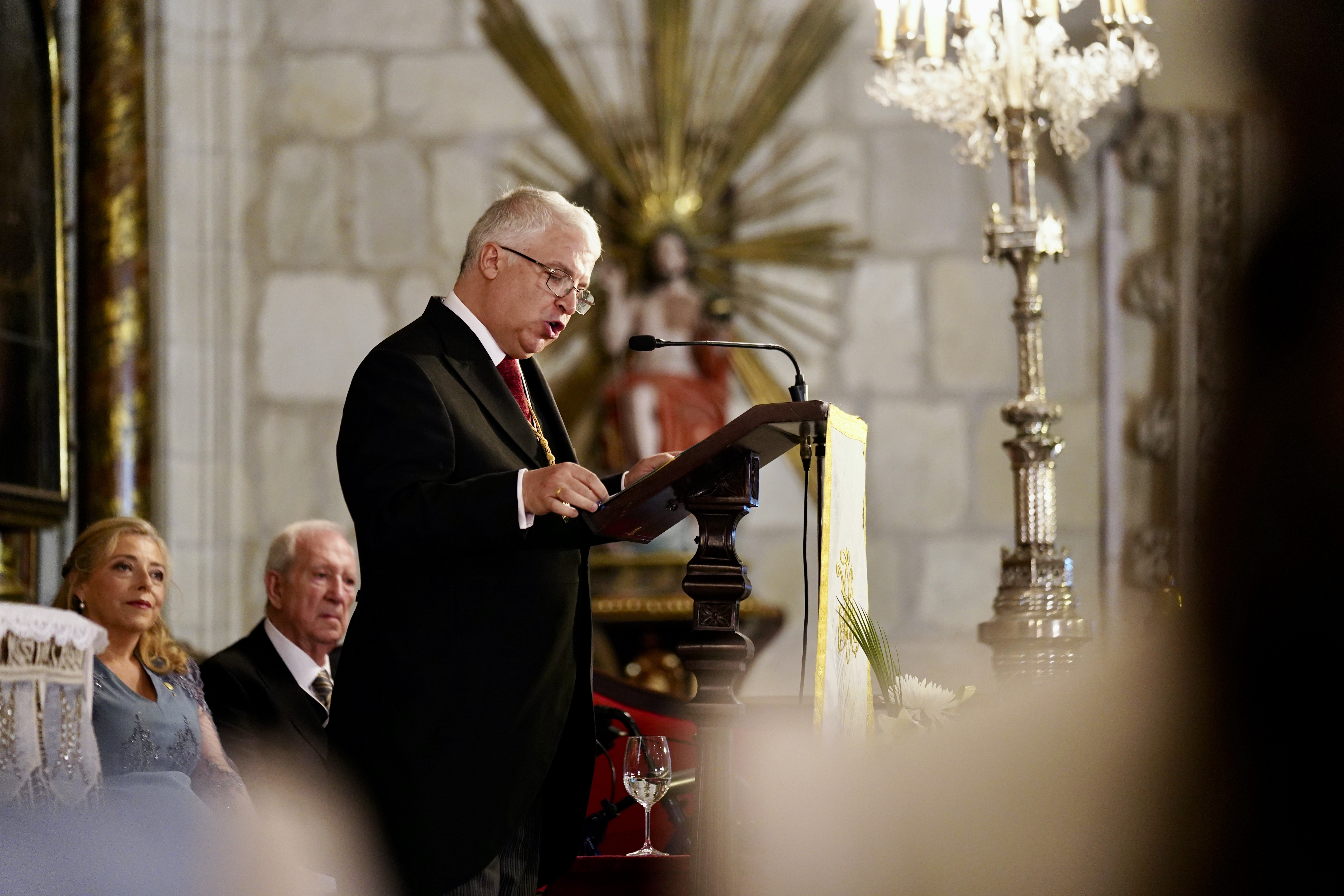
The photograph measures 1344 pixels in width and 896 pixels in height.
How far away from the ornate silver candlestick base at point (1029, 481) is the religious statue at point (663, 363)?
2.21 meters

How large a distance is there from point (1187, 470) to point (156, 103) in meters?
7.03

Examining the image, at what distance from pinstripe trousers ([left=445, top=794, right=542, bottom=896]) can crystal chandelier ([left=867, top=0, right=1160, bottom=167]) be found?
9.95ft

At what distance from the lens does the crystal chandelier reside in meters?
4.59

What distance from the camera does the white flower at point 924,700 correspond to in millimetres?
2955

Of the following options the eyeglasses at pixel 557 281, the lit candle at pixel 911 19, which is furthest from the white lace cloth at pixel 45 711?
the lit candle at pixel 911 19

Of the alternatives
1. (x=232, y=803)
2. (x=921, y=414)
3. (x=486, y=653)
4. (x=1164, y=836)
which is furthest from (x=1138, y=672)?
(x=921, y=414)

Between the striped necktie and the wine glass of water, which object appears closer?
the wine glass of water

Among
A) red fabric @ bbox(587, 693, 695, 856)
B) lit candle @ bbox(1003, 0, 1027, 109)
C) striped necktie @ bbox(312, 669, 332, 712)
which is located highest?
lit candle @ bbox(1003, 0, 1027, 109)

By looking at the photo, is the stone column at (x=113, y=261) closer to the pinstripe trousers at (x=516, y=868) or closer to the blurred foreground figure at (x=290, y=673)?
the blurred foreground figure at (x=290, y=673)

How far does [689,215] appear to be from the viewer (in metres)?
7.01

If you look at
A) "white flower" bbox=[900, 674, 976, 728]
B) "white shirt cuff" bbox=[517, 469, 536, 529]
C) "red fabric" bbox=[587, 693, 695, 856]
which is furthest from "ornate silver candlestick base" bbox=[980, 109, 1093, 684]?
"white shirt cuff" bbox=[517, 469, 536, 529]

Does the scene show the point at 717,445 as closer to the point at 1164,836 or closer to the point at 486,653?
the point at 486,653

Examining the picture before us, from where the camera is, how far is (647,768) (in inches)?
118

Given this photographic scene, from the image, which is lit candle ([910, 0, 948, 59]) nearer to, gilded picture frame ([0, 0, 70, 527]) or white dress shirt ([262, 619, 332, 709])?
white dress shirt ([262, 619, 332, 709])
